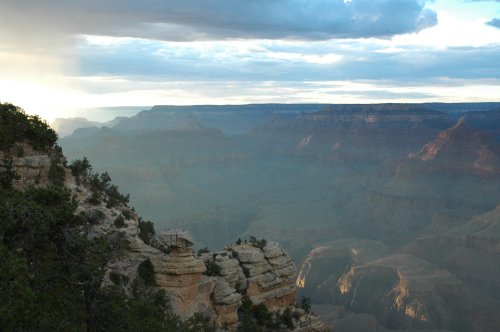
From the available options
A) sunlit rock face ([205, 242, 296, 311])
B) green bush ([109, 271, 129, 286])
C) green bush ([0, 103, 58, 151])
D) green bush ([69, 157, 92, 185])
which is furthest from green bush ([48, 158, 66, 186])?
sunlit rock face ([205, 242, 296, 311])

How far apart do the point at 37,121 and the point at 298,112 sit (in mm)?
163900

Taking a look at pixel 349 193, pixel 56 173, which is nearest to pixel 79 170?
pixel 56 173

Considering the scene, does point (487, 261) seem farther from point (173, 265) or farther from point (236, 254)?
point (173, 265)

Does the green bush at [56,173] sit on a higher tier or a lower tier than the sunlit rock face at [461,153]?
higher

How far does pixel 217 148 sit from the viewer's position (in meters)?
163

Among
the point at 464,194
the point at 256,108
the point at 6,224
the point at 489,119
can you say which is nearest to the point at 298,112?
the point at 256,108

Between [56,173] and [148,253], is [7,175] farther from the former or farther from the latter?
[148,253]

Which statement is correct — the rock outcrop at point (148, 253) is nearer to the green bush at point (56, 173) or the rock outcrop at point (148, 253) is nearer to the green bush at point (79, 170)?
the green bush at point (56, 173)

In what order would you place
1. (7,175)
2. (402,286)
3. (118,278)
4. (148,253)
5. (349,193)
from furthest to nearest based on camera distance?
(349,193) → (402,286) → (148,253) → (118,278) → (7,175)

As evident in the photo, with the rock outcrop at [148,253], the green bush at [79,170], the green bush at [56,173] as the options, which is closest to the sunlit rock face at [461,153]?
the rock outcrop at [148,253]

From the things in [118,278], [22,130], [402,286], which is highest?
[22,130]

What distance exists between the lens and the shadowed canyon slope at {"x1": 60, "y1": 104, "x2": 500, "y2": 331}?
6969 centimetres

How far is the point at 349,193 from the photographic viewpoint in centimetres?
13388

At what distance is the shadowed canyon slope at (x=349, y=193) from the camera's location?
229 feet
